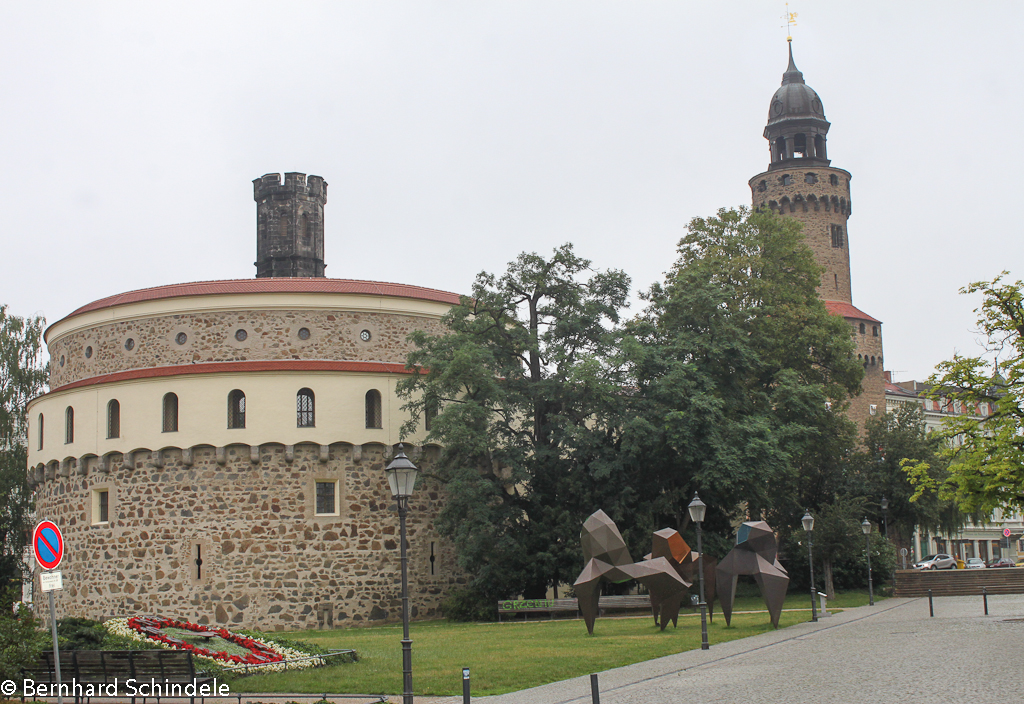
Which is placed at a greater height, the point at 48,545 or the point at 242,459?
the point at 242,459

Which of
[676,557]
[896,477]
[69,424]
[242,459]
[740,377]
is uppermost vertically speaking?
[740,377]

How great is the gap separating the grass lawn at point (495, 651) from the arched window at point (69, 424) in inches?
466

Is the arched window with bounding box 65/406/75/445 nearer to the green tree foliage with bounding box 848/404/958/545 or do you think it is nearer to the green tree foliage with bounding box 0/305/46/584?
the green tree foliage with bounding box 0/305/46/584

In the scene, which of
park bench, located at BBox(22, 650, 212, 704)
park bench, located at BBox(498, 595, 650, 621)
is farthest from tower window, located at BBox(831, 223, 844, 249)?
park bench, located at BBox(22, 650, 212, 704)

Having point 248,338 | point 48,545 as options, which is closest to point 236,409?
point 248,338

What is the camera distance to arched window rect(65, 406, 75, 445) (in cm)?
3581

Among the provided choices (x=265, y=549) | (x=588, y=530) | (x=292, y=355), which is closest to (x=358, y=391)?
(x=292, y=355)

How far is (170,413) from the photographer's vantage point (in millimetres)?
34062

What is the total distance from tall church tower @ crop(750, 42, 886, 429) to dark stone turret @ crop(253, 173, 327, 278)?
3339 cm

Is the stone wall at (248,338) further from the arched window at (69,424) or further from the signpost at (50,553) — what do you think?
the signpost at (50,553)

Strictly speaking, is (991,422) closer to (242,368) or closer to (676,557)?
(676,557)

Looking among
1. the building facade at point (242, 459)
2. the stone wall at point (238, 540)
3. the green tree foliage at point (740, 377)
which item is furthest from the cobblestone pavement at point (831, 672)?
the building facade at point (242, 459)

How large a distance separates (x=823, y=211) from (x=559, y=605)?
45.2m

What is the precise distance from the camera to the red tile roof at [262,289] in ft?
114
